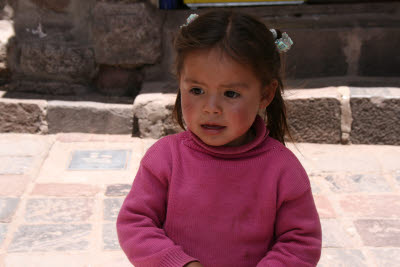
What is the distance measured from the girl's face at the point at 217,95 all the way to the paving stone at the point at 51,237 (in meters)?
1.09

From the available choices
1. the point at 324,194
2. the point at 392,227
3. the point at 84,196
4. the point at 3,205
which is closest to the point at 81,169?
the point at 84,196

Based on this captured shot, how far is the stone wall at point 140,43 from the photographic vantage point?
3641mm

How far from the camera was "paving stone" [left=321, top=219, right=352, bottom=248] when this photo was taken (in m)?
2.40

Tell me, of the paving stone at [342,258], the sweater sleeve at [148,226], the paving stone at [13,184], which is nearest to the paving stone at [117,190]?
the paving stone at [13,184]

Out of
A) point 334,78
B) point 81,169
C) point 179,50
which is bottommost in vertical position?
point 81,169

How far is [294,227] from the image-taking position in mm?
1503

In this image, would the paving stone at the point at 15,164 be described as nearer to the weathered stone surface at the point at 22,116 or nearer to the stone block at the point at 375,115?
the weathered stone surface at the point at 22,116

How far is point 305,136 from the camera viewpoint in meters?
3.55

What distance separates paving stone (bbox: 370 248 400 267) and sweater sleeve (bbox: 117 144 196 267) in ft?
3.66

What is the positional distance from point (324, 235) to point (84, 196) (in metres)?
1.18

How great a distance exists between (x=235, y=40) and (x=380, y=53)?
255 centimetres

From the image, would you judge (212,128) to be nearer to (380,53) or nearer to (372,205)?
(372,205)

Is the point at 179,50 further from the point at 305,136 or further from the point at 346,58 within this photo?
the point at 346,58

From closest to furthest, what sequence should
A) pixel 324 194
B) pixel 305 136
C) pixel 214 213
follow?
pixel 214 213
pixel 324 194
pixel 305 136
